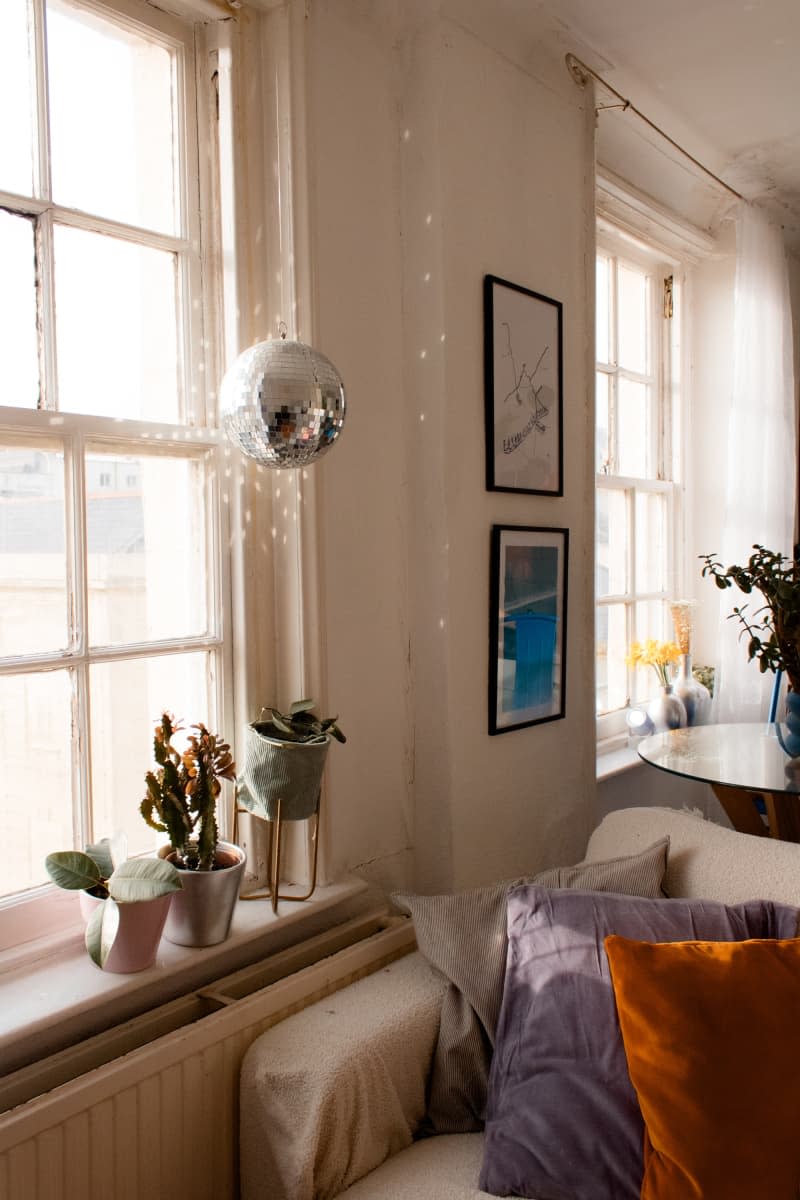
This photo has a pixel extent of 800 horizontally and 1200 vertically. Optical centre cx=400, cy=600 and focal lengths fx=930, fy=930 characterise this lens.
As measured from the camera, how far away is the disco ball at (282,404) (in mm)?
1554

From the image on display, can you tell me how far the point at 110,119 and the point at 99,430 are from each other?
58cm

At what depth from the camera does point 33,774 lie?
5.12 ft

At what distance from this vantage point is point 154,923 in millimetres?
1499

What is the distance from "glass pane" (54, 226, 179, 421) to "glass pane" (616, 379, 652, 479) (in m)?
2.03

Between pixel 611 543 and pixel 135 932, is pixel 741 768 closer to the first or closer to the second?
A: pixel 611 543

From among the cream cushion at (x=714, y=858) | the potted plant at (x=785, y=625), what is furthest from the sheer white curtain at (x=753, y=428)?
the cream cushion at (x=714, y=858)

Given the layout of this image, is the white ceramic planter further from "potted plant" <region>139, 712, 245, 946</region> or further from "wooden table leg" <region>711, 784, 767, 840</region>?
"wooden table leg" <region>711, 784, 767, 840</region>

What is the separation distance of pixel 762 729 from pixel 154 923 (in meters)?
2.15

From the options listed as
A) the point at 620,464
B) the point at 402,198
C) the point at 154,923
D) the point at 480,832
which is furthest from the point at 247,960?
the point at 620,464

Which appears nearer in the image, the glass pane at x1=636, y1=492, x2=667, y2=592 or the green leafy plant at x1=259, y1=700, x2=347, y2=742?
the green leafy plant at x1=259, y1=700, x2=347, y2=742

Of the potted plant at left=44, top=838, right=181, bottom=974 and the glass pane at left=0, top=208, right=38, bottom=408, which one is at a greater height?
the glass pane at left=0, top=208, right=38, bottom=408

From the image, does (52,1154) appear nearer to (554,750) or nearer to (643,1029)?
(643,1029)

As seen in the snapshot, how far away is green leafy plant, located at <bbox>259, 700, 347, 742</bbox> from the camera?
174cm

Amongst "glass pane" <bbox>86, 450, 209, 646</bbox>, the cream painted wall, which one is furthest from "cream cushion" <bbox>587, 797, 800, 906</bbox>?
"glass pane" <bbox>86, 450, 209, 646</bbox>
